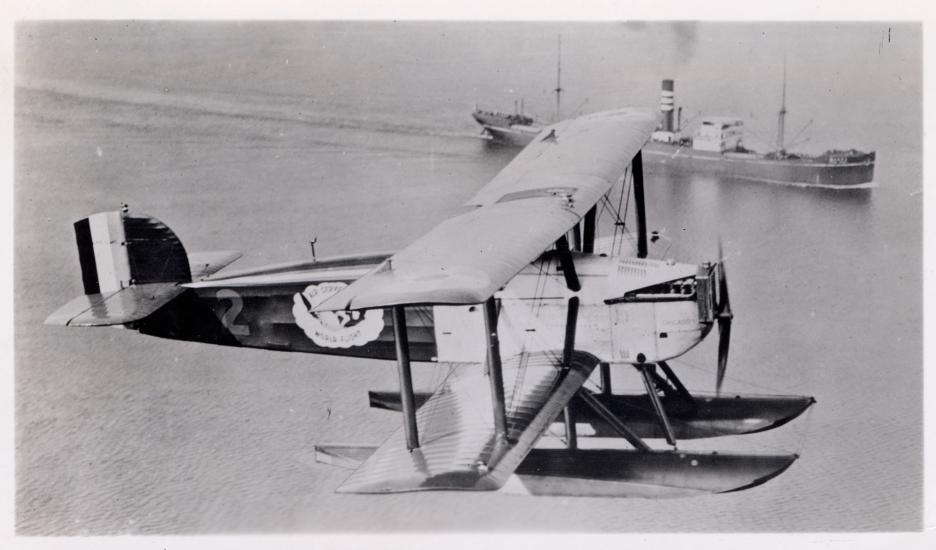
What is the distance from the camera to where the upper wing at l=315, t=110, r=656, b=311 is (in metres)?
6.23

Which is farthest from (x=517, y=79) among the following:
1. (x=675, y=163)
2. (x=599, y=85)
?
(x=675, y=163)

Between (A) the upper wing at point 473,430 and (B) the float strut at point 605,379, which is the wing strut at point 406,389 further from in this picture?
(B) the float strut at point 605,379

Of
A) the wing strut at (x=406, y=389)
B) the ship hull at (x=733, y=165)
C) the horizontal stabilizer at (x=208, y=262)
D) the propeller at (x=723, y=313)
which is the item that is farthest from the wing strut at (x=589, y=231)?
the ship hull at (x=733, y=165)

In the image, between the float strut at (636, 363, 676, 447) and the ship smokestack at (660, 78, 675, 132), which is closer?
the float strut at (636, 363, 676, 447)

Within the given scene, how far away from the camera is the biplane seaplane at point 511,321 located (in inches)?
277

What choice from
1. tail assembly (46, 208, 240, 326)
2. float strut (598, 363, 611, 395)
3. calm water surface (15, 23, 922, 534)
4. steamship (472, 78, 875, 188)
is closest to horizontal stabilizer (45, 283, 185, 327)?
tail assembly (46, 208, 240, 326)

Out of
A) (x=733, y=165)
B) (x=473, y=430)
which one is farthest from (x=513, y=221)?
(x=733, y=165)

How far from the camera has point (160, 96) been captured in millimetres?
11281

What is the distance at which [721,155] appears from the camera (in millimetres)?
13695

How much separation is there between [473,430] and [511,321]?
1332 millimetres

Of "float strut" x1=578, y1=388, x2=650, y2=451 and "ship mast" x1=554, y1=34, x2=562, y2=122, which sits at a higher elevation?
"ship mast" x1=554, y1=34, x2=562, y2=122

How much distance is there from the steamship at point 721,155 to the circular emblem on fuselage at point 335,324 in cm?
513

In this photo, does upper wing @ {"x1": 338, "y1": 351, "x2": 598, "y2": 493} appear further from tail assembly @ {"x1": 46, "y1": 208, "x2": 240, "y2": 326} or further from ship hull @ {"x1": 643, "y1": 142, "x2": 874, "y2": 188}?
ship hull @ {"x1": 643, "y1": 142, "x2": 874, "y2": 188}

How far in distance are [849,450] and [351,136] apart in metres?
7.22
